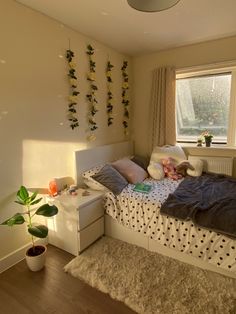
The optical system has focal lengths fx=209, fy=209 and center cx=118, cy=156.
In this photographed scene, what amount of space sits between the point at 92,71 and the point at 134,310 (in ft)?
8.63

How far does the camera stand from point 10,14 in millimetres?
1885

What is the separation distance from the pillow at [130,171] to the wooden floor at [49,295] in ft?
4.18

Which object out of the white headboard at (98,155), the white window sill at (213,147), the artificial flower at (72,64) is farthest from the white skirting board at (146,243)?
the artificial flower at (72,64)

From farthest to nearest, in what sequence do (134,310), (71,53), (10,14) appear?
(71,53)
(10,14)
(134,310)

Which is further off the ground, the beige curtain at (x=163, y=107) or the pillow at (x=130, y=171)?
the beige curtain at (x=163, y=107)

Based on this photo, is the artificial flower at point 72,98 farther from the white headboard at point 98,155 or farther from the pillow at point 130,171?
the pillow at point 130,171

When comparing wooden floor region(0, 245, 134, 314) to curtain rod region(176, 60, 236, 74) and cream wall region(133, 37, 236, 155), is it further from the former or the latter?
curtain rod region(176, 60, 236, 74)

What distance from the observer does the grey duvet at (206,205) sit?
1.75m

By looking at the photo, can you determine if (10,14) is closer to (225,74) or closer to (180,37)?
(180,37)

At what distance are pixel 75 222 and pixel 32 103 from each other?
1.29 m

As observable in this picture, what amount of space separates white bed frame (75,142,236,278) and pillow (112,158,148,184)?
1.02 ft

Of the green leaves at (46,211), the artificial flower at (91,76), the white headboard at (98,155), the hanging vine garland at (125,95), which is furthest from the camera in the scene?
the hanging vine garland at (125,95)

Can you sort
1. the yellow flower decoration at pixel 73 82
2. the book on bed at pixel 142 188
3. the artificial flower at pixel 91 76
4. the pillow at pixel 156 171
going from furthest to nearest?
the pillow at pixel 156 171 < the artificial flower at pixel 91 76 < the yellow flower decoration at pixel 73 82 < the book on bed at pixel 142 188

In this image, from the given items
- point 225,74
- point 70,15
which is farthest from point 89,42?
point 225,74
